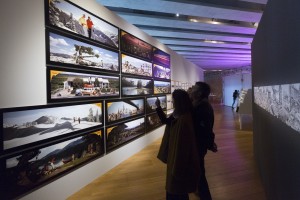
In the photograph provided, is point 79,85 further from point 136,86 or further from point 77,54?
point 136,86

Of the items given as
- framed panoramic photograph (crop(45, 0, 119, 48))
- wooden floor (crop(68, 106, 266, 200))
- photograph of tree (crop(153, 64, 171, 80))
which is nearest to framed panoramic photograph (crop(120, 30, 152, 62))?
framed panoramic photograph (crop(45, 0, 119, 48))

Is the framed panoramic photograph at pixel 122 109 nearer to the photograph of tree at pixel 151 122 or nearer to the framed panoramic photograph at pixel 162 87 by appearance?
the photograph of tree at pixel 151 122

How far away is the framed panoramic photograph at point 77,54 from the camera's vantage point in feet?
9.73

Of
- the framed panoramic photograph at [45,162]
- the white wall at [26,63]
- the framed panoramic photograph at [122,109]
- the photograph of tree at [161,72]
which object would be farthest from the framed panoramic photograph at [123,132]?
the photograph of tree at [161,72]

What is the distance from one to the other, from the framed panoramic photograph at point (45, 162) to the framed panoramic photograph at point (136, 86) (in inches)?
55.9

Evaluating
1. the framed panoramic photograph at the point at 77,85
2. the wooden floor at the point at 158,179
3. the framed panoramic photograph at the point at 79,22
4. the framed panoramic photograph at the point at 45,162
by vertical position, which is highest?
the framed panoramic photograph at the point at 79,22

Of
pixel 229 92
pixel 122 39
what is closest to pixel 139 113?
pixel 122 39

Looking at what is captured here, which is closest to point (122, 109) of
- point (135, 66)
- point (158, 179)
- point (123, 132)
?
point (123, 132)

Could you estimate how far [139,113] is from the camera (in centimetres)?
562

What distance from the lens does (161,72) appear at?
7.29 m

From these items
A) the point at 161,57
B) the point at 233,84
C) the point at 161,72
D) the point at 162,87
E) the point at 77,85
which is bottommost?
the point at 77,85

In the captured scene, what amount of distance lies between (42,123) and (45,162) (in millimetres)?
545

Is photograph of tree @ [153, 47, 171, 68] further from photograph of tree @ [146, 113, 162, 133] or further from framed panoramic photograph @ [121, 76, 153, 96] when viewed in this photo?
photograph of tree @ [146, 113, 162, 133]

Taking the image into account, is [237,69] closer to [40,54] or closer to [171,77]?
[171,77]
